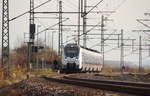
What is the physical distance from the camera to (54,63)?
2443 inches

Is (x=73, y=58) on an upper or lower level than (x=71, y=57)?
lower

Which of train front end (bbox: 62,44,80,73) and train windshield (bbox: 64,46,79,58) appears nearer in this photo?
train windshield (bbox: 64,46,79,58)

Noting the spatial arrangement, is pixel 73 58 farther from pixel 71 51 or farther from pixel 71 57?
pixel 71 51

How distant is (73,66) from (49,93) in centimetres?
3267

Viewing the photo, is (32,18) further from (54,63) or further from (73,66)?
(54,63)

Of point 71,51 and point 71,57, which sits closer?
point 71,51

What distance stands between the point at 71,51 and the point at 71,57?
811 millimetres

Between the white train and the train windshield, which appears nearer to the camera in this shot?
the train windshield

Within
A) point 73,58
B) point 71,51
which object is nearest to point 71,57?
point 73,58

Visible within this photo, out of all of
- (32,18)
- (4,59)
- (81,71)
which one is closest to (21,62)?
(81,71)

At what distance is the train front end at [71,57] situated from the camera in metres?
52.0

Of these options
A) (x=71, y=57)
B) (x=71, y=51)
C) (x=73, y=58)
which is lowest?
(x=73, y=58)

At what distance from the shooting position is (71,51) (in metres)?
52.2

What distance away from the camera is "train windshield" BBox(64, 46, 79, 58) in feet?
170
